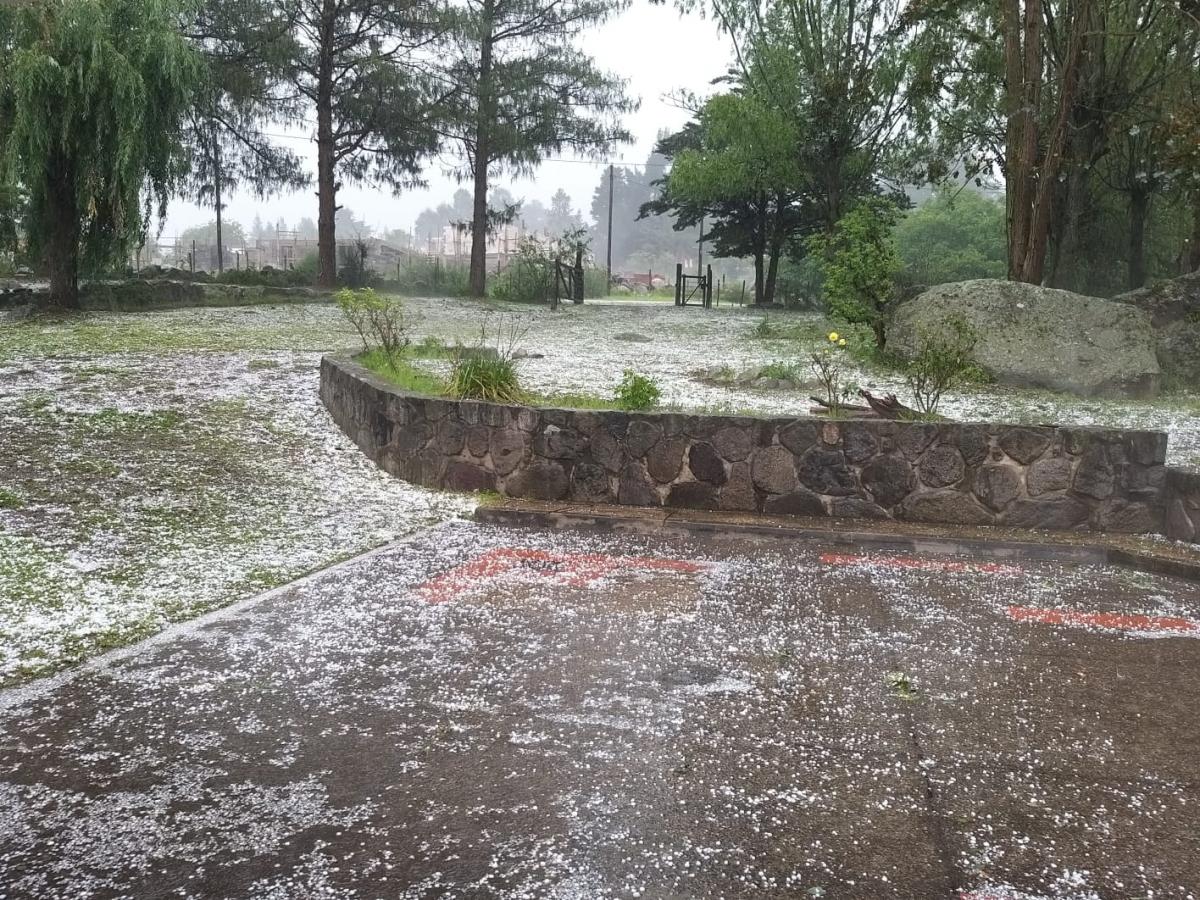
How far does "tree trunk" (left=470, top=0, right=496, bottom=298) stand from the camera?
21.0 metres

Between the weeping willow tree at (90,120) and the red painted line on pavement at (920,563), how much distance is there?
11.6 metres

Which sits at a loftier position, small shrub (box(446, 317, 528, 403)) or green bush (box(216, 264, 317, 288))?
green bush (box(216, 264, 317, 288))

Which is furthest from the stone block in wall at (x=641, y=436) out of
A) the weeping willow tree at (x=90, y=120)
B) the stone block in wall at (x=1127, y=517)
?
the weeping willow tree at (x=90, y=120)

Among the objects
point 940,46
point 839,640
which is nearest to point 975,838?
point 839,640

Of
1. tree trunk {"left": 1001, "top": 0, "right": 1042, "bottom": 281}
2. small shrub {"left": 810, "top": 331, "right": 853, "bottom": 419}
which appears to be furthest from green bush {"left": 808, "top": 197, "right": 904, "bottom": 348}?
tree trunk {"left": 1001, "top": 0, "right": 1042, "bottom": 281}

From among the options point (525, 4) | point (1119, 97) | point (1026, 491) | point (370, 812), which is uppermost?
point (525, 4)

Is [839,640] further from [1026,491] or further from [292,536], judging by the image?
[292,536]

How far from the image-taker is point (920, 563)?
4.82m

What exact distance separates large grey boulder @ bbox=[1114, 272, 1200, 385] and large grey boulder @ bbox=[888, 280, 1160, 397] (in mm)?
395

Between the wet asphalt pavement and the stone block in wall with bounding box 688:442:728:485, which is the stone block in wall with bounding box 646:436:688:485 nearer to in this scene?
the stone block in wall with bounding box 688:442:728:485

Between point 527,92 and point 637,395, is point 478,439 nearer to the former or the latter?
point 637,395

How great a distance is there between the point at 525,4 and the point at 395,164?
4.50 metres

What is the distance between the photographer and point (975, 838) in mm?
2316

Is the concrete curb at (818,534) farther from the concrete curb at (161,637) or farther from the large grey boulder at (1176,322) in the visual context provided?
the large grey boulder at (1176,322)
